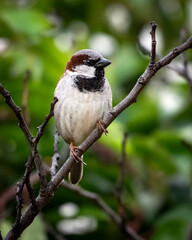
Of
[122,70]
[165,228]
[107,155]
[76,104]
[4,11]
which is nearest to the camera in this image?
[76,104]

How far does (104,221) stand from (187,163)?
1.76 ft

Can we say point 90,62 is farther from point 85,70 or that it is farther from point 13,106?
point 13,106

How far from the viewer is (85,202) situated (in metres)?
2.76

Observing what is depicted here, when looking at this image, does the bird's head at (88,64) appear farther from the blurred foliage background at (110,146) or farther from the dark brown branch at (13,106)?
→ the dark brown branch at (13,106)

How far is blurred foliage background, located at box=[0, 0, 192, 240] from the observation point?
2699 millimetres

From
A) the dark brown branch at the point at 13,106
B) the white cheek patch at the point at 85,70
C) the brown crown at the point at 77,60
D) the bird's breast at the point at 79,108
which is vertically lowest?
the bird's breast at the point at 79,108

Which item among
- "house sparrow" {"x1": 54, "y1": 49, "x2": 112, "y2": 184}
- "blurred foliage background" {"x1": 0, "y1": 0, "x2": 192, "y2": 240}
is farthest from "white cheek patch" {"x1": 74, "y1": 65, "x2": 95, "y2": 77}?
"blurred foliage background" {"x1": 0, "y1": 0, "x2": 192, "y2": 240}

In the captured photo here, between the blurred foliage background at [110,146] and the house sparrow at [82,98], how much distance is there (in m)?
0.23

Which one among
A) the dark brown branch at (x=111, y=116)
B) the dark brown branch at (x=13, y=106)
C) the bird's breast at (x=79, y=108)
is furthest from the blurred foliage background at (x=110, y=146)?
the dark brown branch at (x=13, y=106)

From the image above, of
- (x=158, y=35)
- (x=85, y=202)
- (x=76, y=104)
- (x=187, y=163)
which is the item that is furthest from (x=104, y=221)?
(x=158, y=35)

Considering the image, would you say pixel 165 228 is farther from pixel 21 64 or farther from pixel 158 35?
pixel 158 35

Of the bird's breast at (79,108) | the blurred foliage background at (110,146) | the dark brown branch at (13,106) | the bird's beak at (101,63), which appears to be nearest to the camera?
the dark brown branch at (13,106)

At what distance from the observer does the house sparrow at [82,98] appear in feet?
6.92

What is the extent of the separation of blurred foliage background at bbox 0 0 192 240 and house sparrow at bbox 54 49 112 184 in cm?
23
